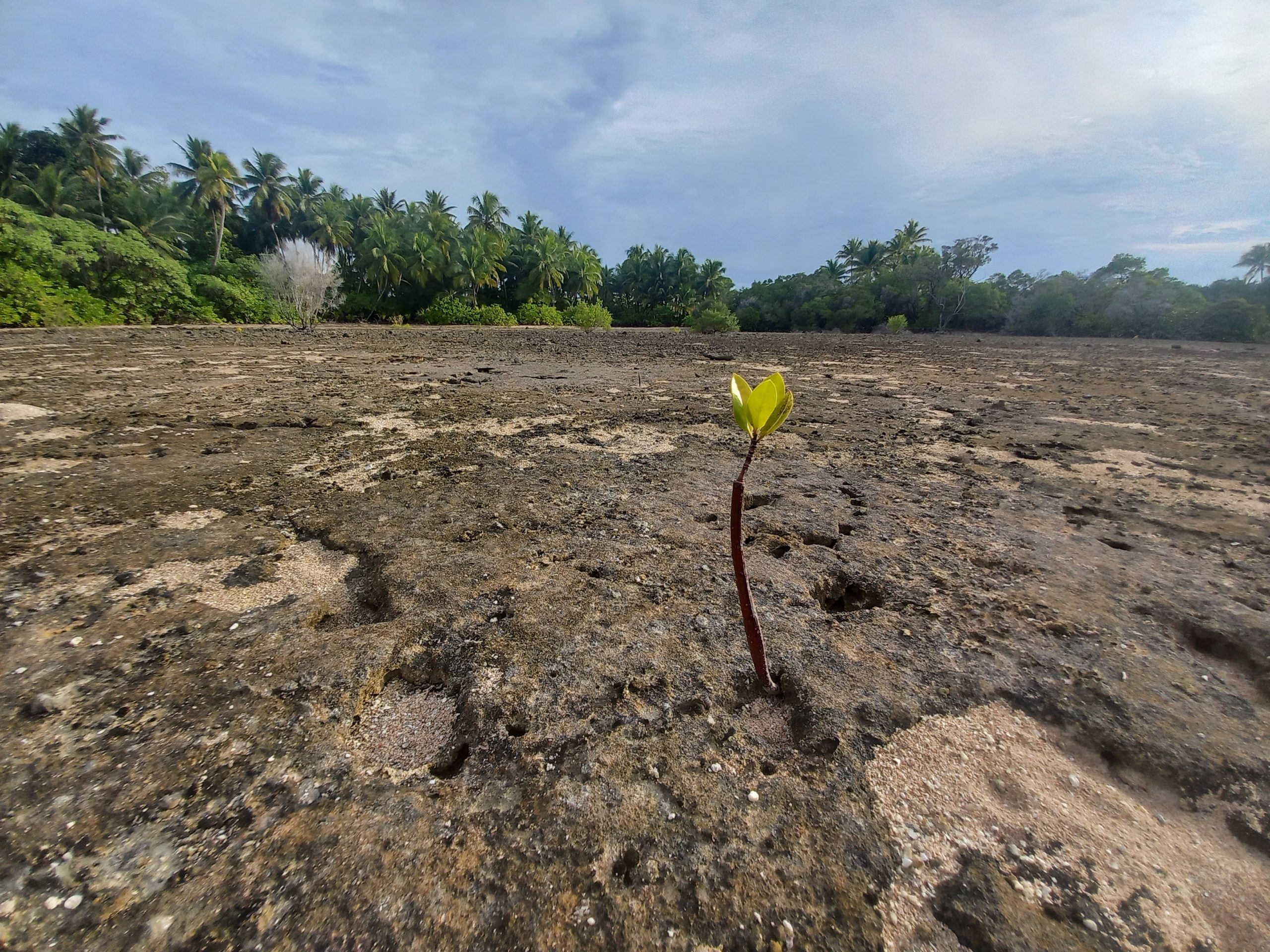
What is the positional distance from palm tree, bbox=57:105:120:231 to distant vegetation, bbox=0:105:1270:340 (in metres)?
0.10

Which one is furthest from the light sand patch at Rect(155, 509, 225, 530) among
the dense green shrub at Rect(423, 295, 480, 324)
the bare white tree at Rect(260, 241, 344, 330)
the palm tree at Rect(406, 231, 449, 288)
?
the palm tree at Rect(406, 231, 449, 288)

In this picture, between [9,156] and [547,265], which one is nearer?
[9,156]

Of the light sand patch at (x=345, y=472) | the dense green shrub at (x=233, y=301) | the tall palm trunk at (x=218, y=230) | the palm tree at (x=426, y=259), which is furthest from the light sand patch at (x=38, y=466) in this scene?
the tall palm trunk at (x=218, y=230)

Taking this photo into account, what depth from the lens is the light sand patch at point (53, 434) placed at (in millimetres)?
4898

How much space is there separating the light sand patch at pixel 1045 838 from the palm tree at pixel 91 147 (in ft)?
136

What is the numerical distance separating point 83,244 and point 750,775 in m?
28.9

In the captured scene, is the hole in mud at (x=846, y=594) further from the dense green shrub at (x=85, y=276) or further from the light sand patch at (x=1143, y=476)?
the dense green shrub at (x=85, y=276)

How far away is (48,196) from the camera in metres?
25.5

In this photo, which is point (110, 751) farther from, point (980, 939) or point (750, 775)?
point (980, 939)

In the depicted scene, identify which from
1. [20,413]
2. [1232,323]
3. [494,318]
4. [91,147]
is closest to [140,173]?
[91,147]

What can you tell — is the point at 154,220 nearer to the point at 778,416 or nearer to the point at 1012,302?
the point at 778,416

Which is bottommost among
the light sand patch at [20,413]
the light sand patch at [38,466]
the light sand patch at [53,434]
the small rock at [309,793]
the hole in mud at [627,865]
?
the hole in mud at [627,865]

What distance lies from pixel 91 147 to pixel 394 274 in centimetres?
1541

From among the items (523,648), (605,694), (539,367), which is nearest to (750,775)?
(605,694)
